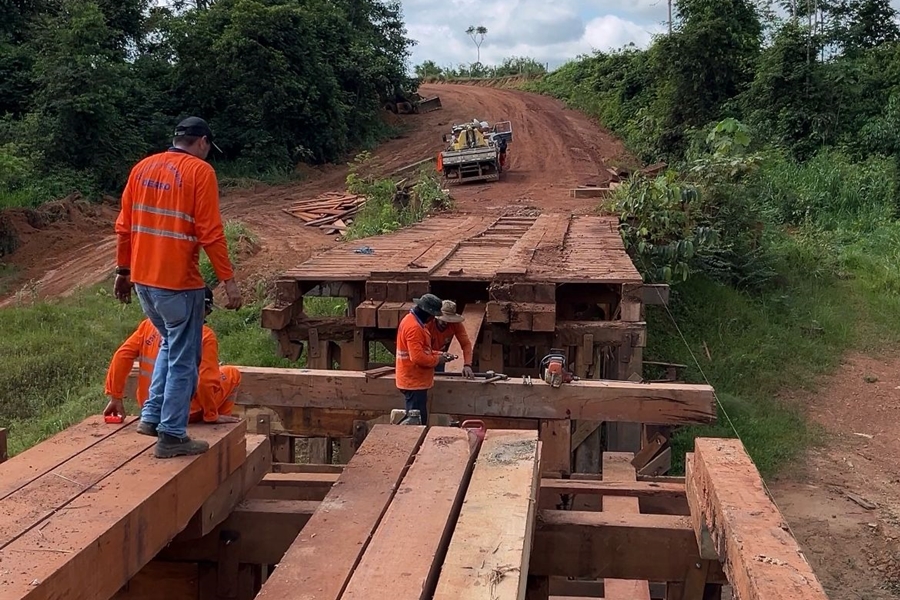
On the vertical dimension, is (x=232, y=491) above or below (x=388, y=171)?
below

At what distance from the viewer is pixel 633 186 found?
1243 cm

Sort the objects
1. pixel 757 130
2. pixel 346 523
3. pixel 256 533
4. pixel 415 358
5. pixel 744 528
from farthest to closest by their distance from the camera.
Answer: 1. pixel 757 130
2. pixel 415 358
3. pixel 256 533
4. pixel 346 523
5. pixel 744 528

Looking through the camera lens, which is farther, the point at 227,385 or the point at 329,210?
the point at 329,210

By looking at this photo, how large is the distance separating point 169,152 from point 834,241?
17.3m

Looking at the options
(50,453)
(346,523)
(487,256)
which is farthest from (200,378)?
(487,256)

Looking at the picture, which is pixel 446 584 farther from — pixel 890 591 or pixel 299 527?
pixel 890 591

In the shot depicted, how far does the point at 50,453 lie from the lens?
9.57 feet

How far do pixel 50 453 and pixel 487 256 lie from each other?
529cm

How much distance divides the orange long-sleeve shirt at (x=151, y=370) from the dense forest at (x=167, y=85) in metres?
19.6

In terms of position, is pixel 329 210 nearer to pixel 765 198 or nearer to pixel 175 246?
pixel 765 198

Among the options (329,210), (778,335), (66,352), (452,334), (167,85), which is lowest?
(66,352)

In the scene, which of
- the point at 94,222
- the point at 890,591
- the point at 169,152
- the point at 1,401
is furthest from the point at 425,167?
the point at 169,152

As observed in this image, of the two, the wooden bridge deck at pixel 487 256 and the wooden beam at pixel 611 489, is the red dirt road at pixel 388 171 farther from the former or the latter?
the wooden beam at pixel 611 489

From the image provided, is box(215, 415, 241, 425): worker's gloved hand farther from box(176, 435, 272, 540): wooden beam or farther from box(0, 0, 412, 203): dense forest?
box(0, 0, 412, 203): dense forest
